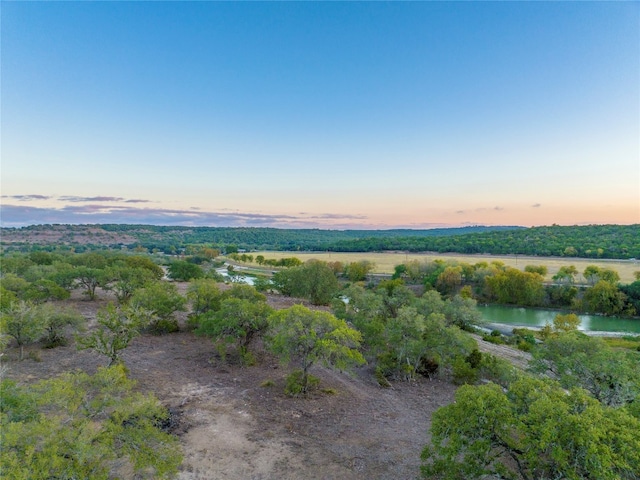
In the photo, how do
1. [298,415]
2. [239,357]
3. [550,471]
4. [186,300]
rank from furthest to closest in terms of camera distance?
[186,300]
[239,357]
[298,415]
[550,471]

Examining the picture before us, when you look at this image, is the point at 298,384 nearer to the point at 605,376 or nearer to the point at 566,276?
the point at 605,376

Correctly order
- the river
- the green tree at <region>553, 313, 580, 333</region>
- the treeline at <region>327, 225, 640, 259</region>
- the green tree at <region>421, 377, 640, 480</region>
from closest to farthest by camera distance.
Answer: the green tree at <region>421, 377, 640, 480</region>, the green tree at <region>553, 313, 580, 333</region>, the river, the treeline at <region>327, 225, 640, 259</region>

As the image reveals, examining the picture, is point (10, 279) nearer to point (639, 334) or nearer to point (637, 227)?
point (639, 334)

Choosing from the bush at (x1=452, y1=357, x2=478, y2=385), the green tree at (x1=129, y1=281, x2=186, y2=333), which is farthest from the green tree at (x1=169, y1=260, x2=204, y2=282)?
A: the bush at (x1=452, y1=357, x2=478, y2=385)

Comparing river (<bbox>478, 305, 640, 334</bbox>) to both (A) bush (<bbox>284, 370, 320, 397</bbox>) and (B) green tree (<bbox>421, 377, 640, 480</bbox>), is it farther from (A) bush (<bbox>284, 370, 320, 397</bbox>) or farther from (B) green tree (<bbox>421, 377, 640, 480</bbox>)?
(B) green tree (<bbox>421, 377, 640, 480</bbox>)

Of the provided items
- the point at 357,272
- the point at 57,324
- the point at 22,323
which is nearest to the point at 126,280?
the point at 57,324

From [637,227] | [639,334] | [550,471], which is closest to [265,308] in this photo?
[550,471]
